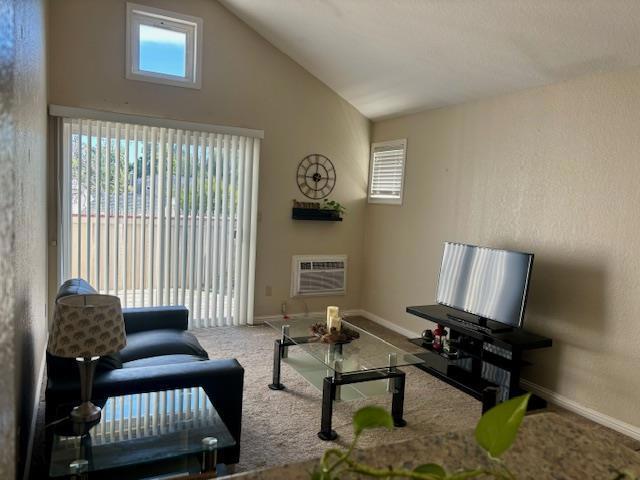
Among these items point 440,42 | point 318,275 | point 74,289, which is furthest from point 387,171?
point 74,289

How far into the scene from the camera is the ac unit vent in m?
5.46

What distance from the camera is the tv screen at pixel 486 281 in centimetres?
344

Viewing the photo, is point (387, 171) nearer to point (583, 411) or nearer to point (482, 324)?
point (482, 324)

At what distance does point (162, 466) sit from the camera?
198 centimetres

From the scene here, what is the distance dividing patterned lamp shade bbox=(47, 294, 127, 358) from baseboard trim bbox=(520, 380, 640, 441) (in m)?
3.14

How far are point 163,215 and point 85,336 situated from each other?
2858 mm

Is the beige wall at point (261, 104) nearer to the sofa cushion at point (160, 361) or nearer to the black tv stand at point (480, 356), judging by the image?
the black tv stand at point (480, 356)

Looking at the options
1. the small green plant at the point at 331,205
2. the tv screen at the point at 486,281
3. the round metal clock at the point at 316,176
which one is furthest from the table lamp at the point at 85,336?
the small green plant at the point at 331,205

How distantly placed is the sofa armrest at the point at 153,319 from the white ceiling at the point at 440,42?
2.77 metres

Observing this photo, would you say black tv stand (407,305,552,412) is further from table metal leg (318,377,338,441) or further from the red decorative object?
table metal leg (318,377,338,441)

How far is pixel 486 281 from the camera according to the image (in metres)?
3.73

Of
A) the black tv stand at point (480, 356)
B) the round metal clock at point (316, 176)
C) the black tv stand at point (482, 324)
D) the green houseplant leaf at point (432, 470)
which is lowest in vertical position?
the black tv stand at point (480, 356)

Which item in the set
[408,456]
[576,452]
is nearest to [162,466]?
[408,456]

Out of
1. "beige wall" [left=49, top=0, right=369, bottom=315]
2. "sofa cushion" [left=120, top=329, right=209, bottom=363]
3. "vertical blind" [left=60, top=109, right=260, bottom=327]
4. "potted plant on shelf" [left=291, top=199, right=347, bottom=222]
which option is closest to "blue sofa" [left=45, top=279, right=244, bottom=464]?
"sofa cushion" [left=120, top=329, right=209, bottom=363]
